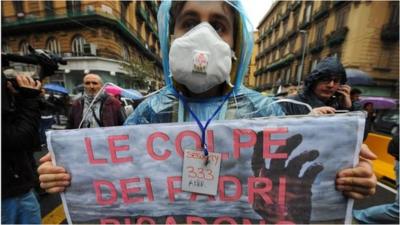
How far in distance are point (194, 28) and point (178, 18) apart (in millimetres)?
103

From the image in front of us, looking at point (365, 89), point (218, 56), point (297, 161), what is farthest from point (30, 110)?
point (365, 89)

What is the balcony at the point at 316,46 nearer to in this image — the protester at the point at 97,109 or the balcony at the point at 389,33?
the balcony at the point at 389,33

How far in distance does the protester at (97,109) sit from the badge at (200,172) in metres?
2.12

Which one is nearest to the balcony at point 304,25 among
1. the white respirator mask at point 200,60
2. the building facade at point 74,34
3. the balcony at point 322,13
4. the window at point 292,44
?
the balcony at point 322,13

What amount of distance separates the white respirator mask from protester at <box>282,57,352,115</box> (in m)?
1.43

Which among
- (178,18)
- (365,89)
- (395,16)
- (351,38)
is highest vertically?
(395,16)

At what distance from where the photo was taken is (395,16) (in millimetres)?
16219

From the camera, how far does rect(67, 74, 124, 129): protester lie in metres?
2.78

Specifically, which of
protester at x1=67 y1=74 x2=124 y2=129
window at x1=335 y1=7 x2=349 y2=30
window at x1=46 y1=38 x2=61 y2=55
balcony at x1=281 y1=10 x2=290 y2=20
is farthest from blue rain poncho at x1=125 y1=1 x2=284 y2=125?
balcony at x1=281 y1=10 x2=290 y2=20

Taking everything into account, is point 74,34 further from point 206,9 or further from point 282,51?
point 282,51

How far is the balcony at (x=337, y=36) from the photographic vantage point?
59.7 feet

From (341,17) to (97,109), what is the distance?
2227 centimetres

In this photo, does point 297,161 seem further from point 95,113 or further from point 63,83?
point 63,83

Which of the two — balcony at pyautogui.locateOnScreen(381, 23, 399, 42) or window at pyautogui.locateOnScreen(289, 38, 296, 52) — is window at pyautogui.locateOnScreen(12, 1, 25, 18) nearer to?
balcony at pyautogui.locateOnScreen(381, 23, 399, 42)
